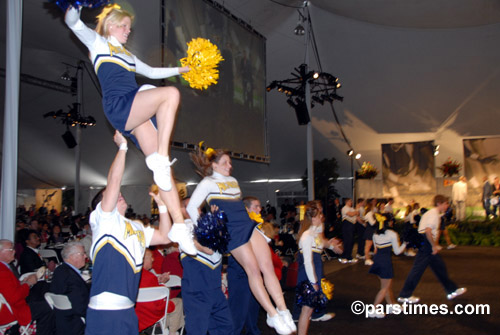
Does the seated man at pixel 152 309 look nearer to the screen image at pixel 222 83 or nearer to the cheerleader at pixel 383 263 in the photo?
the cheerleader at pixel 383 263

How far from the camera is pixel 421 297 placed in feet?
19.2

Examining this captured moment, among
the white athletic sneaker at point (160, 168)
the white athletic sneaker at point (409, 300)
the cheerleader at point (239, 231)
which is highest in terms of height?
the white athletic sneaker at point (160, 168)

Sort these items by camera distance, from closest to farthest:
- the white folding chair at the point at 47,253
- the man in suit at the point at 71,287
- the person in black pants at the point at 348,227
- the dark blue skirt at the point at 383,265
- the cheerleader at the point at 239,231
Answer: the cheerleader at the point at 239,231, the man in suit at the point at 71,287, the dark blue skirt at the point at 383,265, the white folding chair at the point at 47,253, the person in black pants at the point at 348,227

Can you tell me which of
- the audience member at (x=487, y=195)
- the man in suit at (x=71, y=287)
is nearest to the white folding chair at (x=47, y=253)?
the man in suit at (x=71, y=287)

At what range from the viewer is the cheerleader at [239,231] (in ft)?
8.71

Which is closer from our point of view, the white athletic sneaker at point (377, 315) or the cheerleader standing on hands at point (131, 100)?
the cheerleader standing on hands at point (131, 100)

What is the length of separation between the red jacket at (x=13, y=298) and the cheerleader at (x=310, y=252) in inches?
91.4

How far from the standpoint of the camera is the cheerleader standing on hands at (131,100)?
1.90 metres

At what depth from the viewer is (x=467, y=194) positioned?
15.2 metres

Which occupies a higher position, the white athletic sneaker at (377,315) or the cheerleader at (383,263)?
the cheerleader at (383,263)

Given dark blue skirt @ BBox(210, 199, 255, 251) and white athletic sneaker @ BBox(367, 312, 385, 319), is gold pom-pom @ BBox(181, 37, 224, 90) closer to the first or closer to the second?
dark blue skirt @ BBox(210, 199, 255, 251)

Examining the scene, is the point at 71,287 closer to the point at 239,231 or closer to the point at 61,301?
the point at 61,301

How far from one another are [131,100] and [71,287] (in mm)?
1987

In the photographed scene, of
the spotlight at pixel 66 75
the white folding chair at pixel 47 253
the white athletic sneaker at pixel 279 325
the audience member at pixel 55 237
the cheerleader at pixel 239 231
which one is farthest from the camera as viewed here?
the spotlight at pixel 66 75
